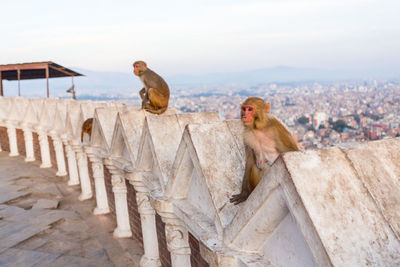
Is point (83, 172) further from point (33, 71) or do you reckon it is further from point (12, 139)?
point (33, 71)

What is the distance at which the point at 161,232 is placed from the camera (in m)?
4.93

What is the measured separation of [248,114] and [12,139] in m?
13.4

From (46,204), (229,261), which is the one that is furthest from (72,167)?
(229,261)

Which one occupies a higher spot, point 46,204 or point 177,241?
point 177,241

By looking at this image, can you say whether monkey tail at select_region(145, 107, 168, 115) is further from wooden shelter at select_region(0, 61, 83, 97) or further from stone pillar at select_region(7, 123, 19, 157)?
wooden shelter at select_region(0, 61, 83, 97)

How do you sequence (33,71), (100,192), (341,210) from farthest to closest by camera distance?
1. (33,71)
2. (100,192)
3. (341,210)

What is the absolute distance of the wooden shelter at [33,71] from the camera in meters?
16.0

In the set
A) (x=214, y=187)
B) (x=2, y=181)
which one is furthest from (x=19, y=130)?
(x=214, y=187)

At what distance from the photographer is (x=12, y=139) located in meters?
13.8

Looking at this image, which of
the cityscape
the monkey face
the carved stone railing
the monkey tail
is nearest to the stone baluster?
the cityscape

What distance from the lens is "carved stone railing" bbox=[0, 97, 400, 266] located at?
1653 mm

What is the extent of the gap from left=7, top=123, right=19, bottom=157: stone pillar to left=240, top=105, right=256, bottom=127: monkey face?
43.4 feet

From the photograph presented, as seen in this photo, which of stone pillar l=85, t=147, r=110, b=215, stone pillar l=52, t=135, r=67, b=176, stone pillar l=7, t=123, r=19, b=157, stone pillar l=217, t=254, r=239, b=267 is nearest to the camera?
stone pillar l=217, t=254, r=239, b=267

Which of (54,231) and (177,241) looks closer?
(177,241)
